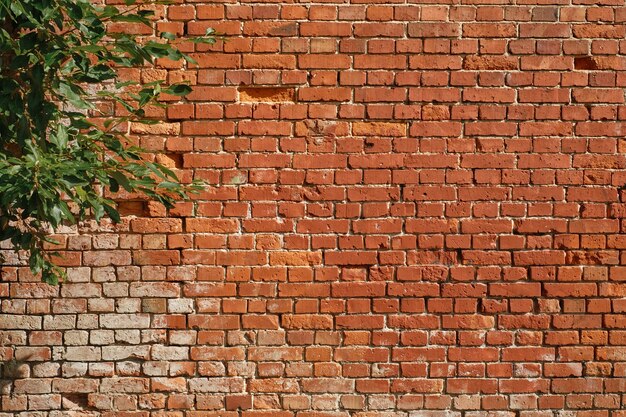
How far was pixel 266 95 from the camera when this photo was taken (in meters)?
3.72

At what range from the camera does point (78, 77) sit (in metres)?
2.81

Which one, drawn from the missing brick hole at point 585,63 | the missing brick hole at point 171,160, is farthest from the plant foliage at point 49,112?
the missing brick hole at point 585,63

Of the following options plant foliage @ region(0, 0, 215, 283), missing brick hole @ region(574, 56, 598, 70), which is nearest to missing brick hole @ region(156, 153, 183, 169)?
plant foliage @ region(0, 0, 215, 283)

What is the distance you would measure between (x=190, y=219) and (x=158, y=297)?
43 cm

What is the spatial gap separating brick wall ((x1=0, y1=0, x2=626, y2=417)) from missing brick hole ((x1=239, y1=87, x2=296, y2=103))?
3cm

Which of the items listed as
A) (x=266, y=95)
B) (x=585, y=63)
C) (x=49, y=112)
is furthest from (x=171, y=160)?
(x=585, y=63)

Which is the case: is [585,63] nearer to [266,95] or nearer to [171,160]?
[266,95]

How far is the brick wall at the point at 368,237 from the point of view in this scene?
3.66 meters

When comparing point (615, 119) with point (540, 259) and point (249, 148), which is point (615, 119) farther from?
point (249, 148)

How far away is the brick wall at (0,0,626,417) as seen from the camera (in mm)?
3664

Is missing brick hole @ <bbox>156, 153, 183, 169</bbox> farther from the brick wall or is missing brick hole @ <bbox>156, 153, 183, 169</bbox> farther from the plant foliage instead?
the plant foliage

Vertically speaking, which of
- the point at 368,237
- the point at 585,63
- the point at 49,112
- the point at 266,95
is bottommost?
the point at 368,237

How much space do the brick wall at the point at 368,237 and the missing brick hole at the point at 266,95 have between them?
34 millimetres

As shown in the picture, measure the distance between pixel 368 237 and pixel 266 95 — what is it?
2.95 feet
